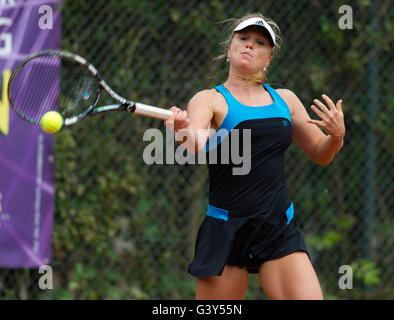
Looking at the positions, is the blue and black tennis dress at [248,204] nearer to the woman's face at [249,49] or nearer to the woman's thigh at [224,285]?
the woman's thigh at [224,285]

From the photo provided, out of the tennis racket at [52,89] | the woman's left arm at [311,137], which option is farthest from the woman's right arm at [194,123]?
the tennis racket at [52,89]

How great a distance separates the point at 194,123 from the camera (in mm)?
2832

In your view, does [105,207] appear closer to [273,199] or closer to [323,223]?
[323,223]

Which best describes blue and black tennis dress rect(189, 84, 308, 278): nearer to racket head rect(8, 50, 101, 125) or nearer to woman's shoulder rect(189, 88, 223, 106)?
woman's shoulder rect(189, 88, 223, 106)

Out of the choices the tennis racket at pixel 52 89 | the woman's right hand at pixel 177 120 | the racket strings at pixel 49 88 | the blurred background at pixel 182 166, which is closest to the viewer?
the woman's right hand at pixel 177 120

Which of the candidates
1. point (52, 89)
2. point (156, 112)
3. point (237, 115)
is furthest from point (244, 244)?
point (52, 89)

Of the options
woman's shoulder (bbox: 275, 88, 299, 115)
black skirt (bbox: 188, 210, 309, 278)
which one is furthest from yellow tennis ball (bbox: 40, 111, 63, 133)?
woman's shoulder (bbox: 275, 88, 299, 115)

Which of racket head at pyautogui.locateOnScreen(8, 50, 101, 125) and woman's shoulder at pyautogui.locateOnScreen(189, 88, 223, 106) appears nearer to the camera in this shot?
woman's shoulder at pyautogui.locateOnScreen(189, 88, 223, 106)

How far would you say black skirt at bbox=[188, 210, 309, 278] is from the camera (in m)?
2.89

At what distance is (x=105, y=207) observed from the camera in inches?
180

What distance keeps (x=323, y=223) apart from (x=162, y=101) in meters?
1.47

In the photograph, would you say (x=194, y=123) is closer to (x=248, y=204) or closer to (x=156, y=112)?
(x=156, y=112)

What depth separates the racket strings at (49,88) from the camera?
3582 millimetres

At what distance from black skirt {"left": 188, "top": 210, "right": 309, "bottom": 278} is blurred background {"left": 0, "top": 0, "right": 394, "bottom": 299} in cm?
171
